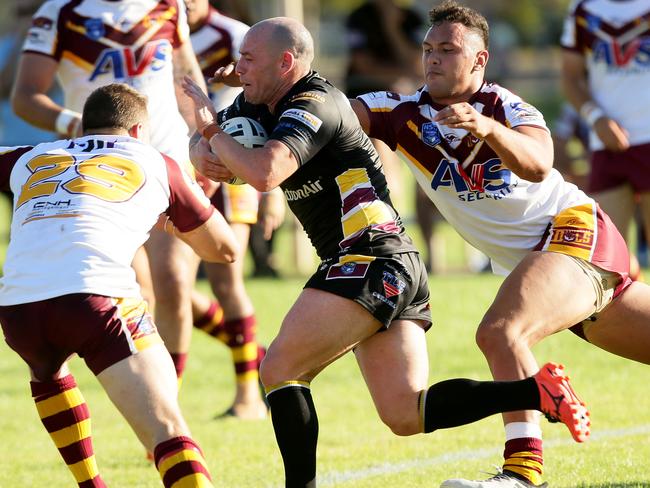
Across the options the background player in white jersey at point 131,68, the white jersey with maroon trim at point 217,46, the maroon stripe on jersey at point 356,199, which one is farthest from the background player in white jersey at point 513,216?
the white jersey with maroon trim at point 217,46

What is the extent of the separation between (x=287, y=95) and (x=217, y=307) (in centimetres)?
288

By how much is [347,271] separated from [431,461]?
4.82ft

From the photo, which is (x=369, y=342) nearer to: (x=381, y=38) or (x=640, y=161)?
(x=640, y=161)

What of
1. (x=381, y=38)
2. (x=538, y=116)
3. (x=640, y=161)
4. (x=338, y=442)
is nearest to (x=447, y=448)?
(x=338, y=442)

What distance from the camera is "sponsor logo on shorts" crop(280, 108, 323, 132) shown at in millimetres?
4551

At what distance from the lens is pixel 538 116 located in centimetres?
497

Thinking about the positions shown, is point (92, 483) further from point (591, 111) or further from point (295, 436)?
point (591, 111)

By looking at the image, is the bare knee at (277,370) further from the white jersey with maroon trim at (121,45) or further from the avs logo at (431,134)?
the white jersey with maroon trim at (121,45)

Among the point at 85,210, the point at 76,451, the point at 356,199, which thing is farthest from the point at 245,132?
the point at 76,451

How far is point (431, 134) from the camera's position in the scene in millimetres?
5090

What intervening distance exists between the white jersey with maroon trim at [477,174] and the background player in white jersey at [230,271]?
2.09 meters

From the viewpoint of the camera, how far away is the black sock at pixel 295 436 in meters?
4.54

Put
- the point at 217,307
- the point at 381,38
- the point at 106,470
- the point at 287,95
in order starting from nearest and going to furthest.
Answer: the point at 287,95, the point at 106,470, the point at 217,307, the point at 381,38

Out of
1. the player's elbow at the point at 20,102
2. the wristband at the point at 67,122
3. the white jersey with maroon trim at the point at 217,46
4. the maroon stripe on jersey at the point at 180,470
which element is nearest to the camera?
the maroon stripe on jersey at the point at 180,470
